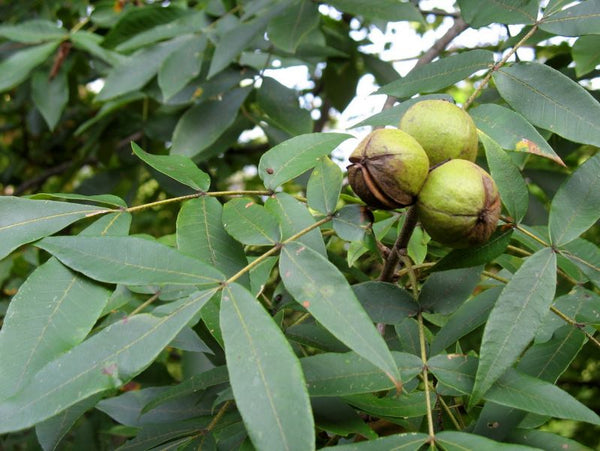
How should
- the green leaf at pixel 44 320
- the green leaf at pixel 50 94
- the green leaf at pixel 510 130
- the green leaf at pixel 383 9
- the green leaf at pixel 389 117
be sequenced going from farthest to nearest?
the green leaf at pixel 50 94, the green leaf at pixel 383 9, the green leaf at pixel 389 117, the green leaf at pixel 510 130, the green leaf at pixel 44 320


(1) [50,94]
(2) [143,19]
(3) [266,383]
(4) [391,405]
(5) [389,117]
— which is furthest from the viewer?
(1) [50,94]

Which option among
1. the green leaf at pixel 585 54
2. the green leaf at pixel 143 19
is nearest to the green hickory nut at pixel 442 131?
the green leaf at pixel 585 54

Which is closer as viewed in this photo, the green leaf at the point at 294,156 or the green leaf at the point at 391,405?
the green leaf at the point at 391,405

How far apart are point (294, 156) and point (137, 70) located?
3.81 ft

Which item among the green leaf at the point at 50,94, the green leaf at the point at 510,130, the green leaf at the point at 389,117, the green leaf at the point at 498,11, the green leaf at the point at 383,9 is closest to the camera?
the green leaf at the point at 510,130

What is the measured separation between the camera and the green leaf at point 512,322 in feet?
3.23

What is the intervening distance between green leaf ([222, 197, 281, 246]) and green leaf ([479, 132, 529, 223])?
1.28 feet

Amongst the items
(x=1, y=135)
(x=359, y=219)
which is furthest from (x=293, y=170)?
(x=1, y=135)

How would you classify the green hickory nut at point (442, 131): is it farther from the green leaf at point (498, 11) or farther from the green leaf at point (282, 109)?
the green leaf at point (282, 109)

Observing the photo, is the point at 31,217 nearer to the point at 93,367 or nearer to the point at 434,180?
the point at 93,367

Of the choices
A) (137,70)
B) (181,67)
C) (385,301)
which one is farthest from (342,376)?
(137,70)

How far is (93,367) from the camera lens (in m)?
0.92

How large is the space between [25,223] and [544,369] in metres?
0.92

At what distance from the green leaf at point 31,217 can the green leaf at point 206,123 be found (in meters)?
0.86
